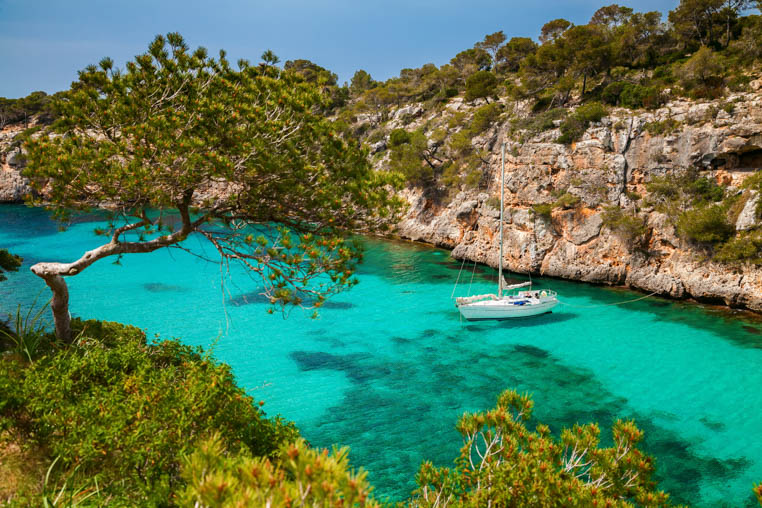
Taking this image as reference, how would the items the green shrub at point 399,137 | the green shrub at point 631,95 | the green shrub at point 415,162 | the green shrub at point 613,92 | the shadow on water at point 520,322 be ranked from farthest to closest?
the green shrub at point 399,137 → the green shrub at point 415,162 → the green shrub at point 613,92 → the green shrub at point 631,95 → the shadow on water at point 520,322

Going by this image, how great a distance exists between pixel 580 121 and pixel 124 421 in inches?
1250

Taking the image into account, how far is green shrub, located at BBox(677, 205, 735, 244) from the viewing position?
Answer: 72.9 feet

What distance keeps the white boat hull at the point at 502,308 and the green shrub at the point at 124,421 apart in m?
16.6

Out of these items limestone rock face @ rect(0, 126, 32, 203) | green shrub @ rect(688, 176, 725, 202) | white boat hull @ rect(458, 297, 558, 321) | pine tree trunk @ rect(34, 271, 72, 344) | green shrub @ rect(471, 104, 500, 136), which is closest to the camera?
pine tree trunk @ rect(34, 271, 72, 344)

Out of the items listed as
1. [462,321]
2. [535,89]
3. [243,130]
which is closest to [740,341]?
[462,321]

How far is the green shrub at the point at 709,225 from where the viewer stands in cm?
2223

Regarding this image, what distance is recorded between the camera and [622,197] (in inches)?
1054

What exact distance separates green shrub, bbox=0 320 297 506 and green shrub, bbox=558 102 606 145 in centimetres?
2953

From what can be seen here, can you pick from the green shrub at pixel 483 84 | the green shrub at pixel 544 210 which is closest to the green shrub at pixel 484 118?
the green shrub at pixel 483 84

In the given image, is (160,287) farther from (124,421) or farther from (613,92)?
(613,92)

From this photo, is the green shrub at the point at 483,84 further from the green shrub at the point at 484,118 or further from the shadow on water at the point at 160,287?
the shadow on water at the point at 160,287

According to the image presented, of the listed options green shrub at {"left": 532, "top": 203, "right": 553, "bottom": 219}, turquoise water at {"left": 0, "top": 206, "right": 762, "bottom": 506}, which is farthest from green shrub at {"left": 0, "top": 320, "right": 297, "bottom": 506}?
green shrub at {"left": 532, "top": 203, "right": 553, "bottom": 219}

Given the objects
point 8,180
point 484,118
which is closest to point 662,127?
point 484,118

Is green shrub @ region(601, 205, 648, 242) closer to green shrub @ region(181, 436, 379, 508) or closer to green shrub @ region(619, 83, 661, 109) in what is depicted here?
green shrub @ region(619, 83, 661, 109)
